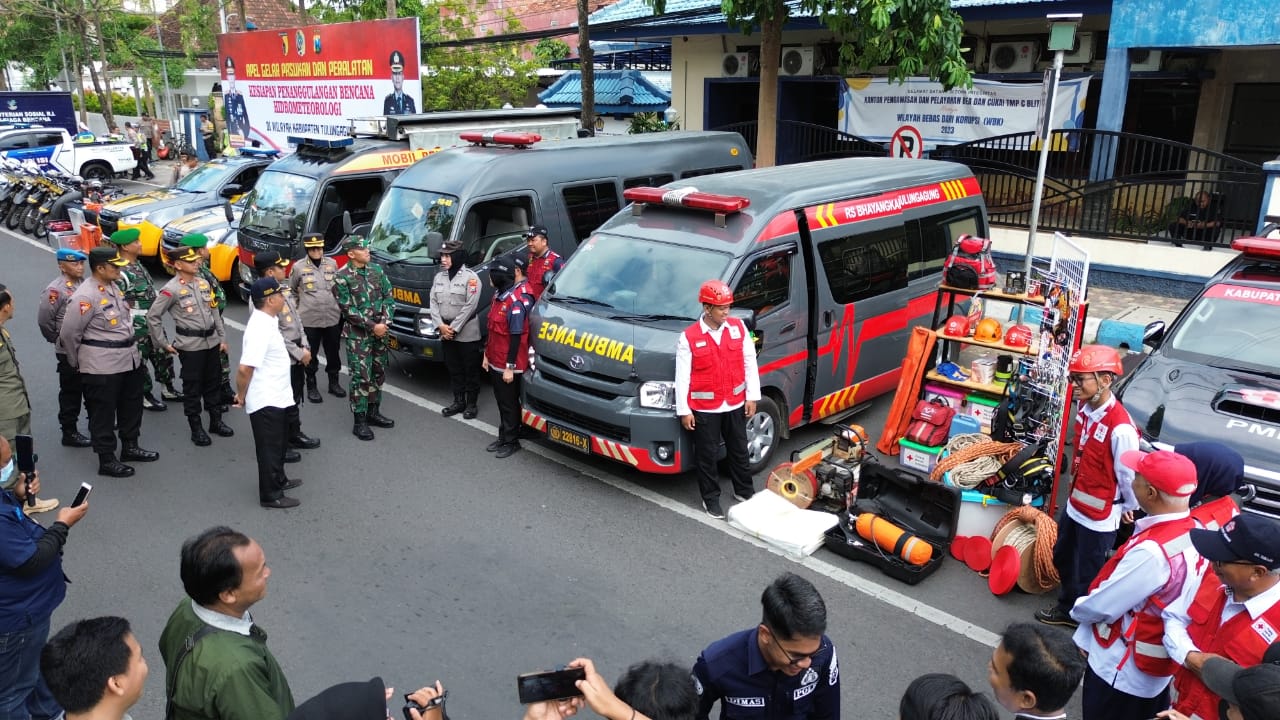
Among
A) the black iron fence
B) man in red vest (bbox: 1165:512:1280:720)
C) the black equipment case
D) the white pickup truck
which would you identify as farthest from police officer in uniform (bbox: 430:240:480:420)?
the white pickup truck

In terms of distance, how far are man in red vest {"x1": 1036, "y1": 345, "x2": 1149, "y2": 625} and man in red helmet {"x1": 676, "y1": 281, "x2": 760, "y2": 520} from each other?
2.24 meters

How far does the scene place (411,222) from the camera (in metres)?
9.40

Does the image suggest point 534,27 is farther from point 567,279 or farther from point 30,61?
point 567,279

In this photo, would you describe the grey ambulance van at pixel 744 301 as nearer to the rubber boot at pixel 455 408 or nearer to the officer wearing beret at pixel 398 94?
the rubber boot at pixel 455 408

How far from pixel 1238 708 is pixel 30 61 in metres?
47.1

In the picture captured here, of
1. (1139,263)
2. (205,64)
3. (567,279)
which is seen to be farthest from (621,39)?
(205,64)

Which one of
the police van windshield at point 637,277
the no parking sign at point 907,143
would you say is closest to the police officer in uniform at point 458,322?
the police van windshield at point 637,277

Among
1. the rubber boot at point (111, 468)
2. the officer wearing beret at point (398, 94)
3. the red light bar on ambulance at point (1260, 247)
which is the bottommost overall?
the rubber boot at point (111, 468)

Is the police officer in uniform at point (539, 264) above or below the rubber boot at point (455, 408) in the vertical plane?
above

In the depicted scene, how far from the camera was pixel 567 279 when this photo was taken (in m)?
7.64

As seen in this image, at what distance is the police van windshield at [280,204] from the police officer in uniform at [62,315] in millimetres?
3789

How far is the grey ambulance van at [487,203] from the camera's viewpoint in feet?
29.4

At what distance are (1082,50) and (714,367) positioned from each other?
36.1ft

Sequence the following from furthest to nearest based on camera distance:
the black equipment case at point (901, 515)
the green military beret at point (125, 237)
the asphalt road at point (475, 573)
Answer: the green military beret at point (125, 237) → the black equipment case at point (901, 515) → the asphalt road at point (475, 573)
